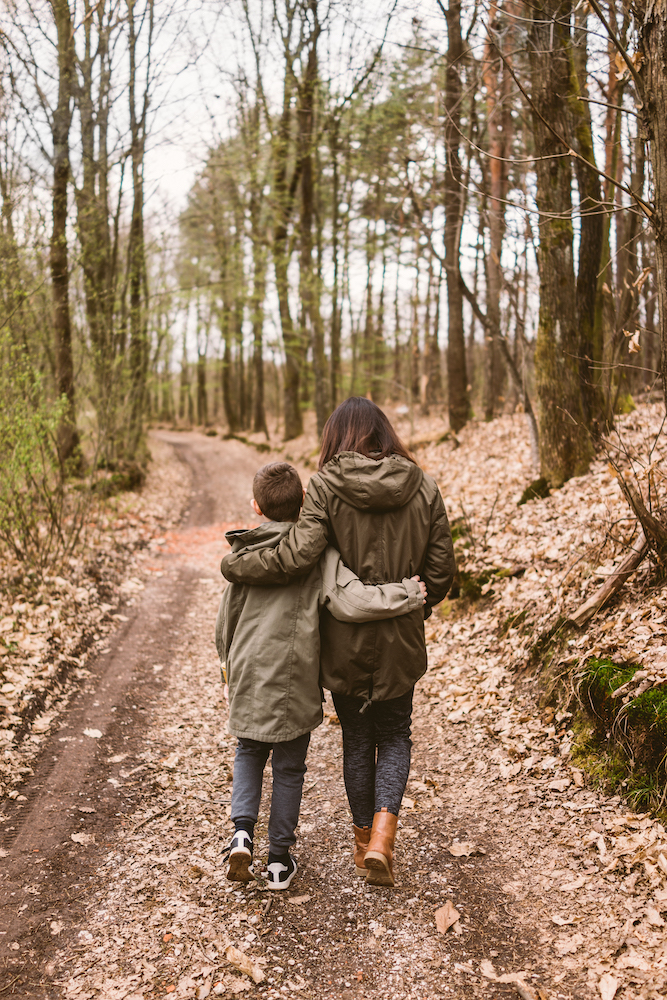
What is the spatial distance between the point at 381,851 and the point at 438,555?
1389 mm

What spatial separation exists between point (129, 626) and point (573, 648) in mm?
4719

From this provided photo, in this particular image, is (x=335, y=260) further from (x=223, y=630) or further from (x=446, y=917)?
(x=446, y=917)

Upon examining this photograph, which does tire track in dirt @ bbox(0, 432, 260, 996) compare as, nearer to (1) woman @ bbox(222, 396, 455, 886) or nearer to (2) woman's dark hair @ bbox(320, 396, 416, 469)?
(1) woman @ bbox(222, 396, 455, 886)

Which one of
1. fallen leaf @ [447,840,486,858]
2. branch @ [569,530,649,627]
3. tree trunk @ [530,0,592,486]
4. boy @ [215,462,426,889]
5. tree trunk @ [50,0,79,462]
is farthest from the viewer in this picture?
tree trunk @ [50,0,79,462]

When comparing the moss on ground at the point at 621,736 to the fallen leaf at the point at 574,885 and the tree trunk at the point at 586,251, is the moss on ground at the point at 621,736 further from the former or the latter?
the tree trunk at the point at 586,251

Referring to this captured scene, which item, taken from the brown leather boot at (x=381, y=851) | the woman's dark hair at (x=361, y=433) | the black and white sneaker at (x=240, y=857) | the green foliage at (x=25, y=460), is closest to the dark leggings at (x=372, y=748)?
the brown leather boot at (x=381, y=851)

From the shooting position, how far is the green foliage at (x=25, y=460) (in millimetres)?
6473

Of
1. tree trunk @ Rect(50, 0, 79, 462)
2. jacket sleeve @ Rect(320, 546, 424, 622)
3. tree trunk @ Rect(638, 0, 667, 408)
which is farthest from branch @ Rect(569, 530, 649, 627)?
tree trunk @ Rect(50, 0, 79, 462)

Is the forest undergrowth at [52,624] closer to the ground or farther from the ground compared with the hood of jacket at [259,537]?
closer to the ground

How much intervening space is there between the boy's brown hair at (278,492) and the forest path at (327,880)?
74.0 inches

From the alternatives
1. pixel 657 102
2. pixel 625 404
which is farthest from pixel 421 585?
pixel 625 404

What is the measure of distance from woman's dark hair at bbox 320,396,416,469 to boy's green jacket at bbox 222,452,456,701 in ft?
0.36

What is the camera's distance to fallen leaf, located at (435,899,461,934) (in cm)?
299

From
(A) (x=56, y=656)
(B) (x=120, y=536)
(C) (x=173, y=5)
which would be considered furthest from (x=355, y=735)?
(C) (x=173, y=5)
